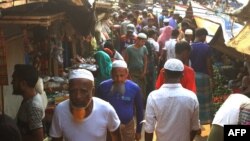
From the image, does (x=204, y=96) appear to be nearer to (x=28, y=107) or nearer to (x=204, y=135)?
(x=204, y=135)

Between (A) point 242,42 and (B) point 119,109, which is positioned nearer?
(A) point 242,42

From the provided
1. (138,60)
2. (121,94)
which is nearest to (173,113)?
(121,94)

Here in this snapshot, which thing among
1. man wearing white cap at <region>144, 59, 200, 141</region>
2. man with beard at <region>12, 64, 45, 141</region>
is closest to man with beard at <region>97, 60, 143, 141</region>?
man wearing white cap at <region>144, 59, 200, 141</region>

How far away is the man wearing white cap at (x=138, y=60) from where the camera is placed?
9.03 meters

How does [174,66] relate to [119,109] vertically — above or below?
above

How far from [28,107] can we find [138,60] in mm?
5052

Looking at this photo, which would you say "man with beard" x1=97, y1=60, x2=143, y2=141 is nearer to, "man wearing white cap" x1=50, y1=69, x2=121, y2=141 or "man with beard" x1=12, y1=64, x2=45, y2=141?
"man with beard" x1=12, y1=64, x2=45, y2=141

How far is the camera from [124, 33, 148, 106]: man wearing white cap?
903 cm

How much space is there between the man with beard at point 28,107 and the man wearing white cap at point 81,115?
38cm

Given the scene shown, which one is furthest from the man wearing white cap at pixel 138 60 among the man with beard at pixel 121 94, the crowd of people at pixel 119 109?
the man with beard at pixel 121 94

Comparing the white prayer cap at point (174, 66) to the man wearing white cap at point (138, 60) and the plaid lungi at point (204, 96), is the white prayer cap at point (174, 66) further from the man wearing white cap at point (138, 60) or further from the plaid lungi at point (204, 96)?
the man wearing white cap at point (138, 60)

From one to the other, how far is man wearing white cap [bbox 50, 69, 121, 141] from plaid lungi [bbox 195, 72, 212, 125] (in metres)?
4.25

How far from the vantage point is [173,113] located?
449 centimetres

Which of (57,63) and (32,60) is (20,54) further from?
(57,63)
